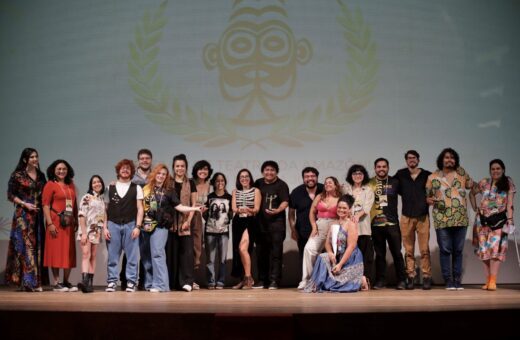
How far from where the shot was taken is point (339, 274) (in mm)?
5391

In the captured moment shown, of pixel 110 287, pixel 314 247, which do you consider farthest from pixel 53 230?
pixel 314 247

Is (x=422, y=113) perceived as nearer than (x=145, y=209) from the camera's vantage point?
No

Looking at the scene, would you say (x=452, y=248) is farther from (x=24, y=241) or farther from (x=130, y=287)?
(x=24, y=241)

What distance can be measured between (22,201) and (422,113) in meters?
4.36

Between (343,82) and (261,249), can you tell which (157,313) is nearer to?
(261,249)

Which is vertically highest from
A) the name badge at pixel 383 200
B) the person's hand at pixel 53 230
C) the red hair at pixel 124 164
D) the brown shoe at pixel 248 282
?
the red hair at pixel 124 164

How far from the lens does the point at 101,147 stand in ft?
21.2

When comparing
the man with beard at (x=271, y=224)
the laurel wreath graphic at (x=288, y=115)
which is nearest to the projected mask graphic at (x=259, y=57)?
the laurel wreath graphic at (x=288, y=115)

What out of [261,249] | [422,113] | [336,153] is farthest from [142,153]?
[422,113]

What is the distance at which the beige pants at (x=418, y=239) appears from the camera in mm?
5699

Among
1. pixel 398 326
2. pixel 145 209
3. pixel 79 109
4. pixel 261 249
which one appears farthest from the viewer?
pixel 79 109

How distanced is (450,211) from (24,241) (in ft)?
13.6

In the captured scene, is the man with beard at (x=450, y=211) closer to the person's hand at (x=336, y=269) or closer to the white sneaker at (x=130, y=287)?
the person's hand at (x=336, y=269)

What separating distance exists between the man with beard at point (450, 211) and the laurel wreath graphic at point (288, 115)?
125cm
